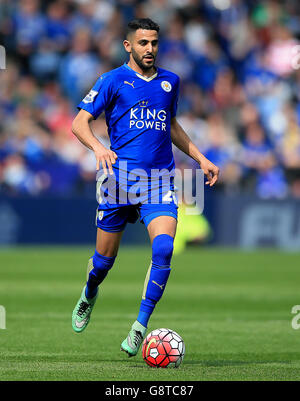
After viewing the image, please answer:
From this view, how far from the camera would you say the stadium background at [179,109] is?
64.2ft

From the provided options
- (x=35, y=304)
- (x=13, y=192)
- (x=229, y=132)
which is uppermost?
(x=229, y=132)

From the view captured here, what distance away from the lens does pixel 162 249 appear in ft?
23.5

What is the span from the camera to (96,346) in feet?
26.7

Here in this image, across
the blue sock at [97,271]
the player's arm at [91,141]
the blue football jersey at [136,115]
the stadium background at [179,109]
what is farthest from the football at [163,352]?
the stadium background at [179,109]

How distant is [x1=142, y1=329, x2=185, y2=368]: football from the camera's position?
6934 millimetres

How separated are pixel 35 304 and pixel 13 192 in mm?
8175

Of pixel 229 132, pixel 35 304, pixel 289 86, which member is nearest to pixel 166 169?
pixel 35 304

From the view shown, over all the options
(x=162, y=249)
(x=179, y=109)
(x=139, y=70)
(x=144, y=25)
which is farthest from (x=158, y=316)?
(x=179, y=109)

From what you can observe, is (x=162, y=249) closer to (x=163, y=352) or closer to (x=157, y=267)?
(x=157, y=267)

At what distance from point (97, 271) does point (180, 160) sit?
487 inches

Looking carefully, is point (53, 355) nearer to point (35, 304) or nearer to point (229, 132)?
point (35, 304)

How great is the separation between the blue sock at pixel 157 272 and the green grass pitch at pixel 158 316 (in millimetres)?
455

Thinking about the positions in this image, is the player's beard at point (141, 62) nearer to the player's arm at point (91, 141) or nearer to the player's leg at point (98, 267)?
the player's arm at point (91, 141)

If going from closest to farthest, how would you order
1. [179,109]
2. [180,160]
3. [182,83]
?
[180,160], [179,109], [182,83]
